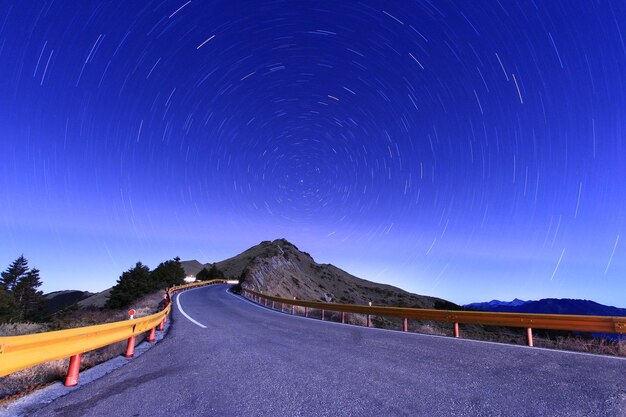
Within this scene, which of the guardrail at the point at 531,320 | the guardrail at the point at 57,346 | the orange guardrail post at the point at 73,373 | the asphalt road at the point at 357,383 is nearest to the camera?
the guardrail at the point at 57,346

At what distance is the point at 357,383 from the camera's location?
489cm

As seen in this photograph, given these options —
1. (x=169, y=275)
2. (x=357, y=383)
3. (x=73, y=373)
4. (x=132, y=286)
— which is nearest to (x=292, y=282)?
(x=169, y=275)

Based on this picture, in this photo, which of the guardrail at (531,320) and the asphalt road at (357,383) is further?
the guardrail at (531,320)

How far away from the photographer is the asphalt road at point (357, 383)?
3.90 m

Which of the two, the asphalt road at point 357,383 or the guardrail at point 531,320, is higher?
the guardrail at point 531,320

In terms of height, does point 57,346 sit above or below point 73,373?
above

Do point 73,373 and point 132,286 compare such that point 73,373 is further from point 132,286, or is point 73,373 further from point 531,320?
point 132,286

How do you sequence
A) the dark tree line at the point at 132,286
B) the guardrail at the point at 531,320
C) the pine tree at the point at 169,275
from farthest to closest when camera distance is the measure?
1. the pine tree at the point at 169,275
2. the dark tree line at the point at 132,286
3. the guardrail at the point at 531,320

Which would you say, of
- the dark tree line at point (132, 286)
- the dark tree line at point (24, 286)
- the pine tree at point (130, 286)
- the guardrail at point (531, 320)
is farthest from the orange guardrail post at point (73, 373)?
the dark tree line at point (24, 286)

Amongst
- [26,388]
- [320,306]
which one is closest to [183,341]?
[26,388]

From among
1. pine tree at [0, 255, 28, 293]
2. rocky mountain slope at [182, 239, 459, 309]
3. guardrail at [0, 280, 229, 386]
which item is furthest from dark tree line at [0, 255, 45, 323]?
guardrail at [0, 280, 229, 386]

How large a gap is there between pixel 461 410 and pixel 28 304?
3788 inches

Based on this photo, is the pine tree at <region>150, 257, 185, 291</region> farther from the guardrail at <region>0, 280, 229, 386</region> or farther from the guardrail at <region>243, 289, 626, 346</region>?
the guardrail at <region>0, 280, 229, 386</region>

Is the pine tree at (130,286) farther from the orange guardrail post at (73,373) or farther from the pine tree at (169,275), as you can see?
the orange guardrail post at (73,373)
